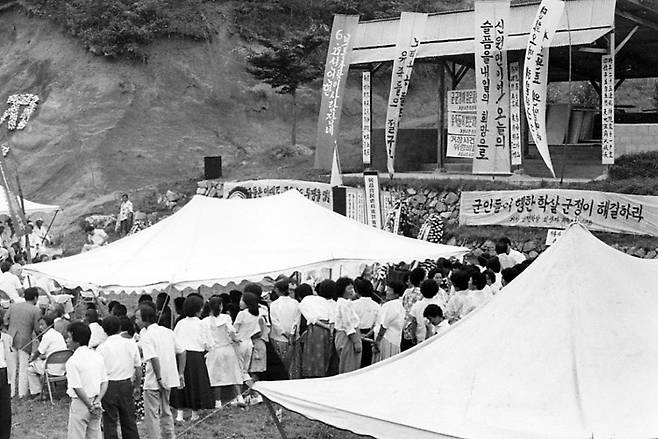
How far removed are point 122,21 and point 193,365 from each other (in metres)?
23.6

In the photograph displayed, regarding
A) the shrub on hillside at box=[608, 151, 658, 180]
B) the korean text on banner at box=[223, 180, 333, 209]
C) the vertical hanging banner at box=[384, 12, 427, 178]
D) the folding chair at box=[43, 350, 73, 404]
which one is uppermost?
the vertical hanging banner at box=[384, 12, 427, 178]

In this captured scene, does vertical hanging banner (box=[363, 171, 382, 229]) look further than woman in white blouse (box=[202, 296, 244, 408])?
Yes

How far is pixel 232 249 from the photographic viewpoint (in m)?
11.6

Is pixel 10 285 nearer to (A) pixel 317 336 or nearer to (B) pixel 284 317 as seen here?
(B) pixel 284 317

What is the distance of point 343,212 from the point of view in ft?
63.2

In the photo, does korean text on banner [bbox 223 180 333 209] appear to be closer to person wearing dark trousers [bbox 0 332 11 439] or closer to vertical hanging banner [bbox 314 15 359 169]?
vertical hanging banner [bbox 314 15 359 169]

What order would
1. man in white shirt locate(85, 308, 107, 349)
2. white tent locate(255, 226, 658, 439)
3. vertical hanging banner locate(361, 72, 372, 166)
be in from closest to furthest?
white tent locate(255, 226, 658, 439), man in white shirt locate(85, 308, 107, 349), vertical hanging banner locate(361, 72, 372, 166)

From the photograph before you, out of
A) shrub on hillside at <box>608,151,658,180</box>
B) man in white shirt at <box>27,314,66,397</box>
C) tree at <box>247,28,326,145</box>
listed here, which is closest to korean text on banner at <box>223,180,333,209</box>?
tree at <box>247,28,326,145</box>

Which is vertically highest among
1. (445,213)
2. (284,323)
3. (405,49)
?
(405,49)

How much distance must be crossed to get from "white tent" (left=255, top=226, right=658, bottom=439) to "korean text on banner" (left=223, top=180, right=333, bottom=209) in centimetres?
1292

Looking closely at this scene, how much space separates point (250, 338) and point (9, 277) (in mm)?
4413

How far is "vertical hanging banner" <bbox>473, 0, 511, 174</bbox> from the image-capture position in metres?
18.6

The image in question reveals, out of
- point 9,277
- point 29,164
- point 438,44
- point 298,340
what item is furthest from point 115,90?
point 298,340

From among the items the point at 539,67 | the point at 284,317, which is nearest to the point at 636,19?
the point at 539,67
